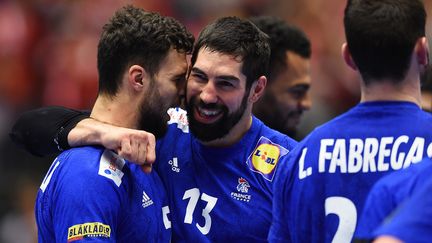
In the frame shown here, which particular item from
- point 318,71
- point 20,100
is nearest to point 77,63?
point 20,100

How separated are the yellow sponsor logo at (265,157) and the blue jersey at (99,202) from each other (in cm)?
57

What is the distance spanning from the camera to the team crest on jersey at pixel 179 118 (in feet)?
16.3

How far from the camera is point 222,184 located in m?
4.69

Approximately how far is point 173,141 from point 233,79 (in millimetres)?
580

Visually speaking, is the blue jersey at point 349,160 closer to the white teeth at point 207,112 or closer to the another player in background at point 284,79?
the white teeth at point 207,112

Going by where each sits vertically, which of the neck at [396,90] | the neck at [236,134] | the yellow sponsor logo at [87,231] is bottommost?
the yellow sponsor logo at [87,231]

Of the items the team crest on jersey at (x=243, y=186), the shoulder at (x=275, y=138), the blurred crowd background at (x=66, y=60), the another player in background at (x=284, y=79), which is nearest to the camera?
the team crest on jersey at (x=243, y=186)

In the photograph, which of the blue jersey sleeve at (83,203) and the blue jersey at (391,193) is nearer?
the blue jersey at (391,193)

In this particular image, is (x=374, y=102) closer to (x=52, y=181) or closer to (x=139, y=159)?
(x=139, y=159)

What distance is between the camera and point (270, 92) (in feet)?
21.1

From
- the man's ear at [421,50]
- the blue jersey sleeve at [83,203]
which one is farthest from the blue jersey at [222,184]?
the man's ear at [421,50]

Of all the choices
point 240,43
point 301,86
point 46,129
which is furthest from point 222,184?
point 301,86

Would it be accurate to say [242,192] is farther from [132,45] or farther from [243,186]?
[132,45]

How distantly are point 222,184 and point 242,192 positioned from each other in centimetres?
12
